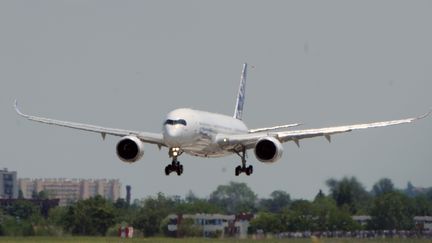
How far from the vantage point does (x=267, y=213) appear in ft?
406

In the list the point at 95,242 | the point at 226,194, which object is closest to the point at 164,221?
the point at 95,242

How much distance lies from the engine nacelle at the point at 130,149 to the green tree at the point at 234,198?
39656mm

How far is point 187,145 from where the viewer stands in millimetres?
92188

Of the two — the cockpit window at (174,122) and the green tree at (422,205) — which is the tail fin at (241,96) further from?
the cockpit window at (174,122)

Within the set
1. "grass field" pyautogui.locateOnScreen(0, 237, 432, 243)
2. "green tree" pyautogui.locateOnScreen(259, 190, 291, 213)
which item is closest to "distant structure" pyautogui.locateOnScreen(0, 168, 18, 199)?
"green tree" pyautogui.locateOnScreen(259, 190, 291, 213)

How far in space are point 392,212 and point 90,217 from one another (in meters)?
23.0

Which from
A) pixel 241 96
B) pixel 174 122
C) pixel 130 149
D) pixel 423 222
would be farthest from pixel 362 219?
pixel 174 122

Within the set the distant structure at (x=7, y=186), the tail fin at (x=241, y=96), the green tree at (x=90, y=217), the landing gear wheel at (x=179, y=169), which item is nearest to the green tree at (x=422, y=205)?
the tail fin at (x=241, y=96)

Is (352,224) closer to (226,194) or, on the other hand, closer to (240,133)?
(240,133)

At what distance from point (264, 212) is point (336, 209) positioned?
26.3 ft

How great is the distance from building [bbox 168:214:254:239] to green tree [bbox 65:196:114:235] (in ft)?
16.5

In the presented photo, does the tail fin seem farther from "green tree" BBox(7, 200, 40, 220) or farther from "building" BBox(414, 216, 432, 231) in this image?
"green tree" BBox(7, 200, 40, 220)

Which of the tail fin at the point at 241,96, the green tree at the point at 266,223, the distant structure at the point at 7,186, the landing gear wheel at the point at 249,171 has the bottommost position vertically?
the green tree at the point at 266,223

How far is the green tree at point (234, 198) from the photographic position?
442 feet
